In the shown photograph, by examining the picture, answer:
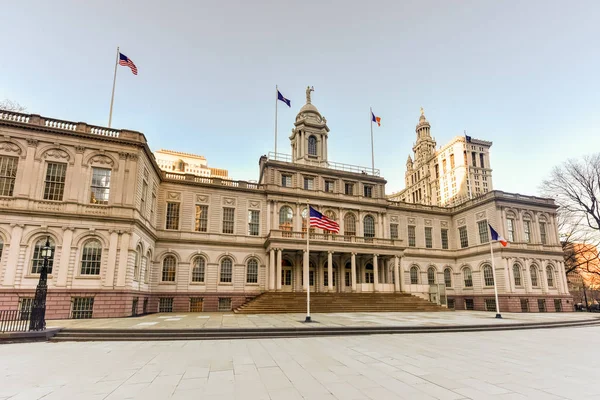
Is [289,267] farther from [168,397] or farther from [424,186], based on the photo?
[424,186]

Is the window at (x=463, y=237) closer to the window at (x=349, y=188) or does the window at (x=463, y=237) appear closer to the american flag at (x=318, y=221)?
the window at (x=349, y=188)

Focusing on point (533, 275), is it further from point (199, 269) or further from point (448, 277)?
point (199, 269)

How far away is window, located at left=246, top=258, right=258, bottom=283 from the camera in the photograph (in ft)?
106

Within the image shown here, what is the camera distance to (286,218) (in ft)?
115

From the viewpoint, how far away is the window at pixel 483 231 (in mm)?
36500

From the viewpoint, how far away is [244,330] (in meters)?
15.0

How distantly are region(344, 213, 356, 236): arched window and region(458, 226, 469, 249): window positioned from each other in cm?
1403

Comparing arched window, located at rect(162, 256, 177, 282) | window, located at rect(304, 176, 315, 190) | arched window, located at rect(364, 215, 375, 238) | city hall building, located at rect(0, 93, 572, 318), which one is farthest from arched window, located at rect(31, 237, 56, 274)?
arched window, located at rect(364, 215, 375, 238)

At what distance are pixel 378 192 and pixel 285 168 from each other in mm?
11612

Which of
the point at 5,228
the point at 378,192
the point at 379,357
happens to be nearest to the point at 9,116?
the point at 5,228

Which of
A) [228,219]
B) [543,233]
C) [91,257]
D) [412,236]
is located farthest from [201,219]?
[543,233]

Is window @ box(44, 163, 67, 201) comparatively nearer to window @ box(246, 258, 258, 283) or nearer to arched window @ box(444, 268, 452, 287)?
window @ box(246, 258, 258, 283)

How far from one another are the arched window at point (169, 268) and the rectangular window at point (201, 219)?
352cm

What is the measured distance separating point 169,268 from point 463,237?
3329 cm
